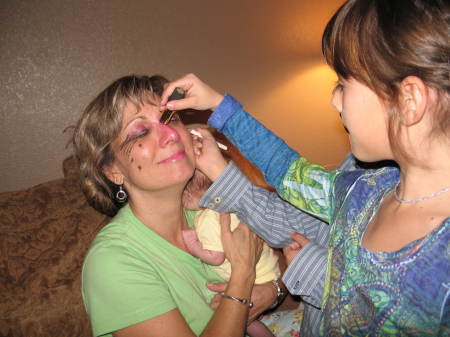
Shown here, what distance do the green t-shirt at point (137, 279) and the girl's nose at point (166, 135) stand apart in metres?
0.32

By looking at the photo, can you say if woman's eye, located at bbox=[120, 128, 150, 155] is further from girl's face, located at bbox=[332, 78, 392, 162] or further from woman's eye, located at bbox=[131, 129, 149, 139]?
girl's face, located at bbox=[332, 78, 392, 162]

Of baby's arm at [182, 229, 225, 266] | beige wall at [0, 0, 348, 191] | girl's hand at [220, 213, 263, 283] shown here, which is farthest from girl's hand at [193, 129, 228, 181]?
beige wall at [0, 0, 348, 191]

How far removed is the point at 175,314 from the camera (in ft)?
3.30

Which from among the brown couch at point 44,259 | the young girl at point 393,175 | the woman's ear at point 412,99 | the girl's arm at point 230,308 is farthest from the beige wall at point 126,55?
the woman's ear at point 412,99

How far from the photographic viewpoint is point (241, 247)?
49.9 inches

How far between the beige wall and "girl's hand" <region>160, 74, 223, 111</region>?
62.3 inches

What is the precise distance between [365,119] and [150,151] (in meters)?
0.77

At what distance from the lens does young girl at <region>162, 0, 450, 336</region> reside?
2.04 feet

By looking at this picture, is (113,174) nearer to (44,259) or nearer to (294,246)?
(44,259)

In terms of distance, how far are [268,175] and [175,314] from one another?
1.82ft

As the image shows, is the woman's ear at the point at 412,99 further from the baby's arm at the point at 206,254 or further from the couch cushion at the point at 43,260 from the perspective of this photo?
the couch cushion at the point at 43,260

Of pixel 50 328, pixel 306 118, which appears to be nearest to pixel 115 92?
pixel 50 328

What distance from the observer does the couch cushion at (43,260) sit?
4.02 ft

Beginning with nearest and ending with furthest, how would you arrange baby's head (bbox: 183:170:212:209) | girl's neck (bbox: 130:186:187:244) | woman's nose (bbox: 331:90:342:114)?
woman's nose (bbox: 331:90:342:114) < girl's neck (bbox: 130:186:187:244) < baby's head (bbox: 183:170:212:209)
